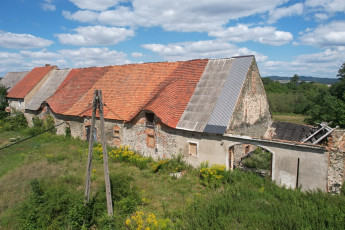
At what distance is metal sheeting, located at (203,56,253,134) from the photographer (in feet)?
43.9

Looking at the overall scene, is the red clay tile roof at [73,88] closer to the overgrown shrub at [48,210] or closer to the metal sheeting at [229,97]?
the overgrown shrub at [48,210]

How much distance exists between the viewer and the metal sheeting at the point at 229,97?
13391 mm

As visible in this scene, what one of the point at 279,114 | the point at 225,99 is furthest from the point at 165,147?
the point at 279,114

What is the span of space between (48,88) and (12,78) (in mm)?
13134

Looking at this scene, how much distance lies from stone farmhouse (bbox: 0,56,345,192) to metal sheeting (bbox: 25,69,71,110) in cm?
509

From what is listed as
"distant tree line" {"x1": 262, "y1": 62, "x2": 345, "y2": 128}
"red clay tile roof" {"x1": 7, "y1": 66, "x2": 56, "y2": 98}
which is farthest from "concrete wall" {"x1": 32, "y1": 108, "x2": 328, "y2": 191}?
"distant tree line" {"x1": 262, "y1": 62, "x2": 345, "y2": 128}

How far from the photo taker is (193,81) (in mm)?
16984

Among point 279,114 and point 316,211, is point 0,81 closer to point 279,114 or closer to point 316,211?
point 316,211

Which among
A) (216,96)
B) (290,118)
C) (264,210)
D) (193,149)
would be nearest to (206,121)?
(193,149)

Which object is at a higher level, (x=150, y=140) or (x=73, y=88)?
(x=73, y=88)

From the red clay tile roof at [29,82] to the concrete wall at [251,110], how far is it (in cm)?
2528

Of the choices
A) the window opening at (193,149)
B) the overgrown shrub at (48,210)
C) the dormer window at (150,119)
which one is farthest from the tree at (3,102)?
the window opening at (193,149)

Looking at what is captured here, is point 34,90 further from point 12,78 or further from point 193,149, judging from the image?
point 193,149

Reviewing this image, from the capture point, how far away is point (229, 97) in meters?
14.4
